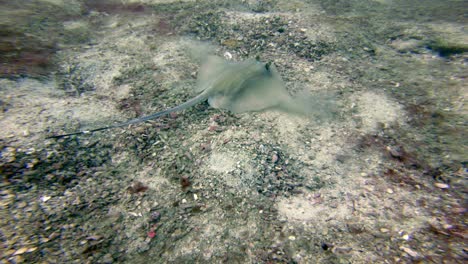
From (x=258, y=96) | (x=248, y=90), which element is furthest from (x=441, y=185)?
(x=248, y=90)

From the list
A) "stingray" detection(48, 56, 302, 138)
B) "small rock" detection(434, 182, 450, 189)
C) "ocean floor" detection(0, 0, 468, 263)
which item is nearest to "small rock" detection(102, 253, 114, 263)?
"ocean floor" detection(0, 0, 468, 263)

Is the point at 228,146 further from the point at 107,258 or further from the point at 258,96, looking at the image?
the point at 107,258

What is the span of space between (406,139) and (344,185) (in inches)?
59.0

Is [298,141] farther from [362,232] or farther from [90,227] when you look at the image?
[90,227]

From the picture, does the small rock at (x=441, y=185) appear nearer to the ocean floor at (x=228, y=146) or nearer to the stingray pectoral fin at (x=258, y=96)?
the ocean floor at (x=228, y=146)

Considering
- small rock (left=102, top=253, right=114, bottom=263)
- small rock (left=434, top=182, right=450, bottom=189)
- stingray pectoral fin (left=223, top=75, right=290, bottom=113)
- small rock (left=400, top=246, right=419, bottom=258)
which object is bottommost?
small rock (left=400, top=246, right=419, bottom=258)

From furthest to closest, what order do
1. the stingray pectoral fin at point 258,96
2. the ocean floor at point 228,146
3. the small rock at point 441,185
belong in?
the stingray pectoral fin at point 258,96, the small rock at point 441,185, the ocean floor at point 228,146

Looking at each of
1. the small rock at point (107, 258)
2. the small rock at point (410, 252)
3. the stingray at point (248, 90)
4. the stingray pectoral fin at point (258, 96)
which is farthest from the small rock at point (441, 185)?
the small rock at point (107, 258)

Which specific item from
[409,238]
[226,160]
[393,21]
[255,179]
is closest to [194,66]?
[226,160]

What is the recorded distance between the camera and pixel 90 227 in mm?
2732

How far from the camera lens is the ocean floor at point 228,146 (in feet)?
8.78

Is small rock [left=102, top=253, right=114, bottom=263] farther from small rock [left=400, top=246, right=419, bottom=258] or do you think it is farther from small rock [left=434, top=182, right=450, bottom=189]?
small rock [left=434, top=182, right=450, bottom=189]

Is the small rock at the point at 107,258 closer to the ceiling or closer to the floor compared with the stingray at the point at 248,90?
closer to the floor

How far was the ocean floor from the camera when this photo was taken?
2.68 metres
